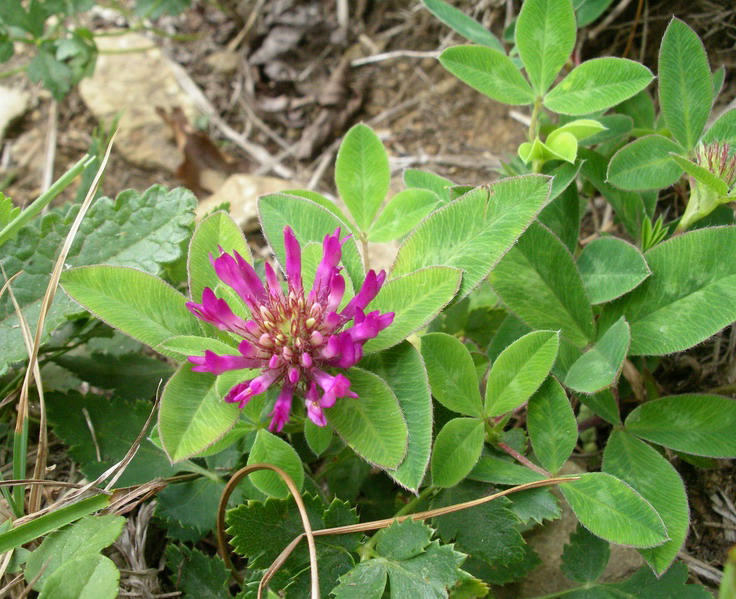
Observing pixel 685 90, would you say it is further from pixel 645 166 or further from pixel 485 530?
pixel 485 530

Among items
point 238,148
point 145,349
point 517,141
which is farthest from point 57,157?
point 517,141

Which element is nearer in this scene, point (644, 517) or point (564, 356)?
point (644, 517)

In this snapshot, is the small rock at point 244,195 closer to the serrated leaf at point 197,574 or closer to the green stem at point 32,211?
the green stem at point 32,211

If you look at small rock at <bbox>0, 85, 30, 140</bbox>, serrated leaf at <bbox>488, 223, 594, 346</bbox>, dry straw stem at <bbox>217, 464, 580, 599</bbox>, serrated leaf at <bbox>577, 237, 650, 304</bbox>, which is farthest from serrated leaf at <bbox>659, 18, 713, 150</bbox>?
small rock at <bbox>0, 85, 30, 140</bbox>

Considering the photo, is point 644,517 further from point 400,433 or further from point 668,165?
point 668,165

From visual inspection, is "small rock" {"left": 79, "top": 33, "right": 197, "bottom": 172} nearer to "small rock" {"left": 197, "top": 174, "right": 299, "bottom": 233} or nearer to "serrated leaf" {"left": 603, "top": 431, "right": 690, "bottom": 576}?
"small rock" {"left": 197, "top": 174, "right": 299, "bottom": 233}

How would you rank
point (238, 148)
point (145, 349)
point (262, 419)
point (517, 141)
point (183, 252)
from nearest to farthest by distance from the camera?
point (262, 419)
point (183, 252)
point (145, 349)
point (517, 141)
point (238, 148)
